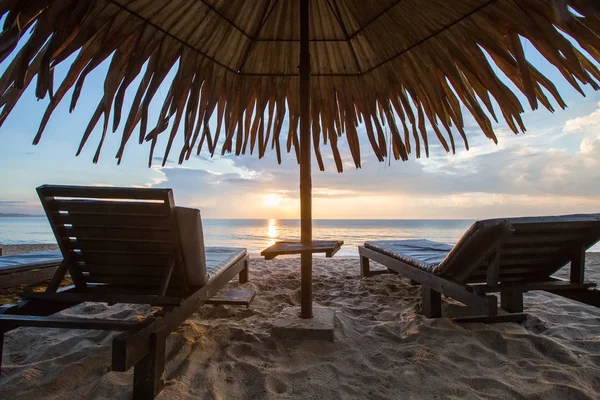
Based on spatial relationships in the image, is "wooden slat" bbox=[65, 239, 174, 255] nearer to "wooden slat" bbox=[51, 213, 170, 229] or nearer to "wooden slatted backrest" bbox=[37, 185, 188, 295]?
"wooden slatted backrest" bbox=[37, 185, 188, 295]

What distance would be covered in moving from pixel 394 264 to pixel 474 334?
0.97 metres

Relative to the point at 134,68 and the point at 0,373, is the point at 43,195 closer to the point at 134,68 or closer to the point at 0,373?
the point at 0,373

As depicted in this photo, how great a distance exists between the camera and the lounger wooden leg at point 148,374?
1.33 metres

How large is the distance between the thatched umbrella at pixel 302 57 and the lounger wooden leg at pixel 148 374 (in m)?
1.04

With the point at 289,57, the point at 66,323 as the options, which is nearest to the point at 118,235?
the point at 66,323

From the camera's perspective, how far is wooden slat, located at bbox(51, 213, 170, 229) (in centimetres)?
165

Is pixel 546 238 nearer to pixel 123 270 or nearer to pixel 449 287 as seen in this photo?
pixel 449 287

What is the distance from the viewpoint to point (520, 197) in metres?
26.7

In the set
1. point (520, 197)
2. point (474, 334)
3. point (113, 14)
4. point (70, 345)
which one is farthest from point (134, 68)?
point (520, 197)

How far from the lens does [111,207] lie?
1660 mm

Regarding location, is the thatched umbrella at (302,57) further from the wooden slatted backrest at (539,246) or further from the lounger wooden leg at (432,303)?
the lounger wooden leg at (432,303)

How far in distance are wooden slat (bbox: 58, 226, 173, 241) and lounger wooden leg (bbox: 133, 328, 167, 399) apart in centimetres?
53

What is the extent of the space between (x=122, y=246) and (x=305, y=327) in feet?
3.91

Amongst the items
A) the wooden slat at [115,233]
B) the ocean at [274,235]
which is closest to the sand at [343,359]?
the wooden slat at [115,233]
